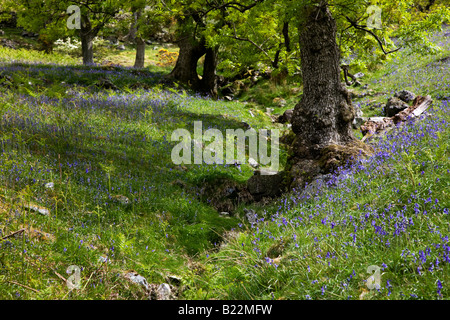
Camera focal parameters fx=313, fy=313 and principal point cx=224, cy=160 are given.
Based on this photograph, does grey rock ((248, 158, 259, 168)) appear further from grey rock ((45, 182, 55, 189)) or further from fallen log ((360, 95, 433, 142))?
grey rock ((45, 182, 55, 189))

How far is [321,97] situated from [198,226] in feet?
12.7

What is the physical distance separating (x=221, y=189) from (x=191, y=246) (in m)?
2.11

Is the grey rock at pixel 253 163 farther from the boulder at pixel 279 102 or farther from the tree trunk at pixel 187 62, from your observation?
Result: the tree trunk at pixel 187 62

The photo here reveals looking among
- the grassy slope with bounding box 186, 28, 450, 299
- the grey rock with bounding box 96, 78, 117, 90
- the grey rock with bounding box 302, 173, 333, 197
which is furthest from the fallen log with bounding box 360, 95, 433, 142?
the grey rock with bounding box 96, 78, 117, 90

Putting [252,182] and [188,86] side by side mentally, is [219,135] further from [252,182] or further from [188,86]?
[188,86]

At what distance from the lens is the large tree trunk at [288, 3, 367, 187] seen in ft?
21.7

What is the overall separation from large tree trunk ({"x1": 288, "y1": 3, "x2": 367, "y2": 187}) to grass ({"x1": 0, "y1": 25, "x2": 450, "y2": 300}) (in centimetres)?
99

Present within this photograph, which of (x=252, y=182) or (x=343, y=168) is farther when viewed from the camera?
(x=252, y=182)

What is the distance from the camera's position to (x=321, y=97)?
6754 millimetres

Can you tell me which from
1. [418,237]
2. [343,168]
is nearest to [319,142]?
[343,168]

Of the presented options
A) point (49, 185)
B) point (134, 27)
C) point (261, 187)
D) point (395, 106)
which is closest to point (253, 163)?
point (261, 187)

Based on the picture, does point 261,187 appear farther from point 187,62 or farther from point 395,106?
point 187,62

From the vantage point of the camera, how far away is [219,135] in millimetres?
9461
